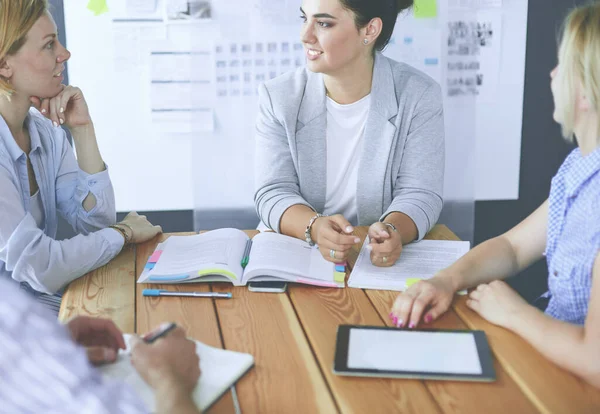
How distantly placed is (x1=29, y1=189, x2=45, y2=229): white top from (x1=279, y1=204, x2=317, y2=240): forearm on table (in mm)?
622

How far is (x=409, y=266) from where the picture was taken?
1583 mm

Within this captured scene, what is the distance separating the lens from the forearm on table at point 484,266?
142cm

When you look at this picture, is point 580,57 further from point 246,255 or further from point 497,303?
point 246,255

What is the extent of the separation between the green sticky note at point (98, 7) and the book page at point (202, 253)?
1359 mm

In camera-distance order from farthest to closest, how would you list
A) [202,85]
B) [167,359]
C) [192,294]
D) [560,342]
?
[202,85] → [192,294] → [560,342] → [167,359]

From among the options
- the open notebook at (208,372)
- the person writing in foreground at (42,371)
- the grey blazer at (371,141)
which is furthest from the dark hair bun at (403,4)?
the person writing in foreground at (42,371)

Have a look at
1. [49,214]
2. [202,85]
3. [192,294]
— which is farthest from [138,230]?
[202,85]

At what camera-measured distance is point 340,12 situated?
2.02 m

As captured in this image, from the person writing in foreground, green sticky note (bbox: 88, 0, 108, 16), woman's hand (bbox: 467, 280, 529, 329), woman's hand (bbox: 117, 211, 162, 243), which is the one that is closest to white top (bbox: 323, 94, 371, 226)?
woman's hand (bbox: 117, 211, 162, 243)

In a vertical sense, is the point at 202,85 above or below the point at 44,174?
above

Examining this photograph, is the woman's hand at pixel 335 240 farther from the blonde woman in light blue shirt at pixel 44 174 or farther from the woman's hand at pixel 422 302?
the blonde woman in light blue shirt at pixel 44 174

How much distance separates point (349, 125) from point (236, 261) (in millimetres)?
727

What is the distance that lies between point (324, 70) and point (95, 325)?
3.85 feet

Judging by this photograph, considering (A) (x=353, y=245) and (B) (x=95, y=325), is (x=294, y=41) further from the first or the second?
(B) (x=95, y=325)
